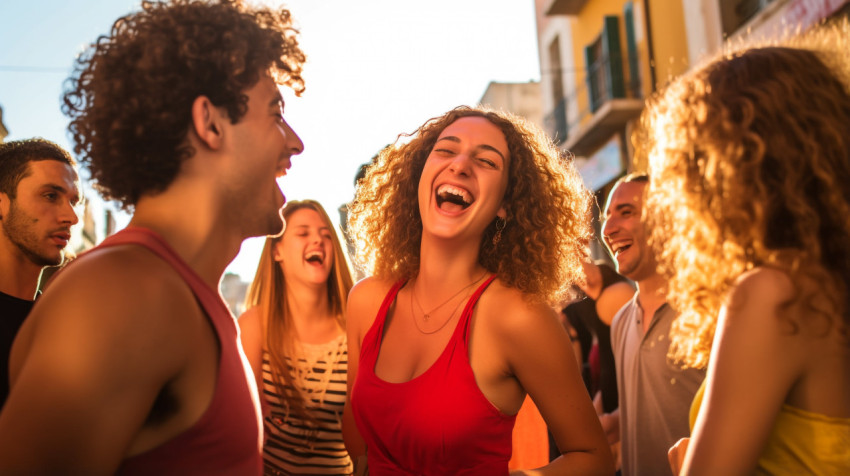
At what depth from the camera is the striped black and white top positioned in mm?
3348

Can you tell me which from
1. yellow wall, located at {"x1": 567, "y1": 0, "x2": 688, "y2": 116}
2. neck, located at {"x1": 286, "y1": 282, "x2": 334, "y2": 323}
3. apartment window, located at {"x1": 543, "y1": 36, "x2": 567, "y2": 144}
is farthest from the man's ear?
apartment window, located at {"x1": 543, "y1": 36, "x2": 567, "y2": 144}

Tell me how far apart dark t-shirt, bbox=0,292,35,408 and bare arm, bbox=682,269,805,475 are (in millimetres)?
2630

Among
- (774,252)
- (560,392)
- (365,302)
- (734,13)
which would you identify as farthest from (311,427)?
(734,13)

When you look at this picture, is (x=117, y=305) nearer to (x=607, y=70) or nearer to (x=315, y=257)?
(x=315, y=257)

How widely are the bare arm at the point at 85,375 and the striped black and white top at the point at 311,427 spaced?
2251mm

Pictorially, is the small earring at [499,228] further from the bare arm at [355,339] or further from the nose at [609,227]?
the nose at [609,227]

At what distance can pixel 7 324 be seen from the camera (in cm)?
298

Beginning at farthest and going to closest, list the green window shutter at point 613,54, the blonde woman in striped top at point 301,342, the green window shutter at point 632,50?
the green window shutter at point 613,54 < the green window shutter at point 632,50 < the blonde woman in striped top at point 301,342

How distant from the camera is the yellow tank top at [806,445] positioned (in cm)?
144

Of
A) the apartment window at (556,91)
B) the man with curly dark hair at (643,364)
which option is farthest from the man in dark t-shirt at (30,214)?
the apartment window at (556,91)

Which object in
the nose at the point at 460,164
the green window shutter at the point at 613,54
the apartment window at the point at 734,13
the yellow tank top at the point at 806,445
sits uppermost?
the green window shutter at the point at 613,54

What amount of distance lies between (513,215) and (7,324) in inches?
90.6

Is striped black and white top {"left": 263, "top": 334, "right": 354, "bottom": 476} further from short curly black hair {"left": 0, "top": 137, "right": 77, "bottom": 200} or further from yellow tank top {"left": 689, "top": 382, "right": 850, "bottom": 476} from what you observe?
yellow tank top {"left": 689, "top": 382, "right": 850, "bottom": 476}

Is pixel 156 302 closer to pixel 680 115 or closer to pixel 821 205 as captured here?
pixel 680 115
